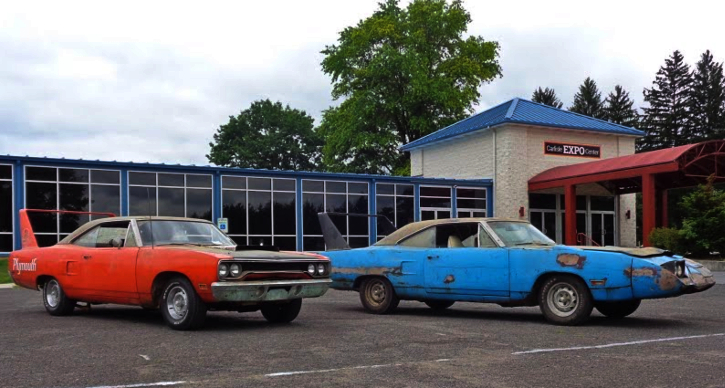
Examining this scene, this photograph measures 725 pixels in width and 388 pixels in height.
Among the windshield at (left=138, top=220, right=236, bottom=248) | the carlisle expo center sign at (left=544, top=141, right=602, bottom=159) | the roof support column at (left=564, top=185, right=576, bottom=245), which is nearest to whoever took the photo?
the windshield at (left=138, top=220, right=236, bottom=248)

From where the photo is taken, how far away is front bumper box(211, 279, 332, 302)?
8539mm

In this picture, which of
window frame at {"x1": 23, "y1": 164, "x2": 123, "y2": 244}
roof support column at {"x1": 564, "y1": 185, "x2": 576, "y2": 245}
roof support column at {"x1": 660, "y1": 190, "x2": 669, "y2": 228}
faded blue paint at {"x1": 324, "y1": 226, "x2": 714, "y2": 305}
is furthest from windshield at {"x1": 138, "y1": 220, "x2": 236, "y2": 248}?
roof support column at {"x1": 660, "y1": 190, "x2": 669, "y2": 228}

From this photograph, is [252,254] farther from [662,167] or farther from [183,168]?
[662,167]

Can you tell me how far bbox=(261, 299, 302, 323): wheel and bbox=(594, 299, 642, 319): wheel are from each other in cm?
409

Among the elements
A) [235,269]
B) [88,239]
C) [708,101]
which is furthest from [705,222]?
[708,101]

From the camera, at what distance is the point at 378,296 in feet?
36.8

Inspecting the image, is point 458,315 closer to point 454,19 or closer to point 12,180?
point 12,180

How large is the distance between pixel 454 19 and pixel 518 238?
138ft

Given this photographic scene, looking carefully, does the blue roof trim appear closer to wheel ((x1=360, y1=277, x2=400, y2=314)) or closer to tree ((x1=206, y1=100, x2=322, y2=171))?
wheel ((x1=360, y1=277, x2=400, y2=314))

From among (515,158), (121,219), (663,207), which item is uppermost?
(515,158)

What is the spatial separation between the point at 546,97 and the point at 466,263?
75227mm

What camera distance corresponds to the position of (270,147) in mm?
→ 72500

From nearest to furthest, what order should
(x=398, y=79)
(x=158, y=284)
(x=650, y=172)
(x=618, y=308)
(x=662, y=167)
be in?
(x=158, y=284) → (x=618, y=308) → (x=662, y=167) → (x=650, y=172) → (x=398, y=79)

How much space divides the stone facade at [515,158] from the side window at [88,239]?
27.2 meters
